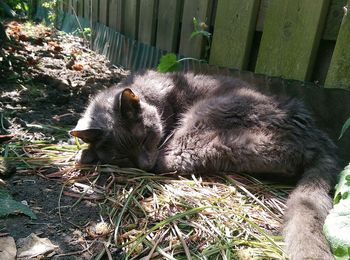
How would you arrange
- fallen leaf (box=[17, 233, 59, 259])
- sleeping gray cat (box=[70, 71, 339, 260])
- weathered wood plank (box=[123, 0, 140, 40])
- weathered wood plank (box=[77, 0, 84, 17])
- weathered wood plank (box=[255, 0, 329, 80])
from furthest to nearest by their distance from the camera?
weathered wood plank (box=[77, 0, 84, 17]) → weathered wood plank (box=[123, 0, 140, 40]) → weathered wood plank (box=[255, 0, 329, 80]) → sleeping gray cat (box=[70, 71, 339, 260]) → fallen leaf (box=[17, 233, 59, 259])

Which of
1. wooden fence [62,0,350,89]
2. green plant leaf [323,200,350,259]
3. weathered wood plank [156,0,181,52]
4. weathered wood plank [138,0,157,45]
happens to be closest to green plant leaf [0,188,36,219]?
green plant leaf [323,200,350,259]

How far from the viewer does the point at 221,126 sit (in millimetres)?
2646

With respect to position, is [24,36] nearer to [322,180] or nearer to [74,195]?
[74,195]

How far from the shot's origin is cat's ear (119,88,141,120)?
2.65 m

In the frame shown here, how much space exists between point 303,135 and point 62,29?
6807 mm

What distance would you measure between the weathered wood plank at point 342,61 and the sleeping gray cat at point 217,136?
13.3 inches

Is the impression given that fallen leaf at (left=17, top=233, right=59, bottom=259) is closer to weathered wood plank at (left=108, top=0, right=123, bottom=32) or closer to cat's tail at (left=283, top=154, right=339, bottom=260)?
cat's tail at (left=283, top=154, right=339, bottom=260)

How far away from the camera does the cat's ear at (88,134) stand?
102 inches

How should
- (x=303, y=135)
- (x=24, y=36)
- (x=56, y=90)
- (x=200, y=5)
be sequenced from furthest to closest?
(x=24, y=36) < (x=56, y=90) < (x=200, y=5) < (x=303, y=135)

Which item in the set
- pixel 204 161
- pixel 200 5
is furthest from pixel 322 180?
pixel 200 5

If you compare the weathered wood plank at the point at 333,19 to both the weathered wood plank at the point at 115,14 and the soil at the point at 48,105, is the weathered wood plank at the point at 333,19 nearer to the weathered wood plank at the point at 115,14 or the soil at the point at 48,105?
the soil at the point at 48,105

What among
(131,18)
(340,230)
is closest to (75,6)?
(131,18)

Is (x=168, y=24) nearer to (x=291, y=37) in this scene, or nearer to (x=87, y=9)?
(x=291, y=37)

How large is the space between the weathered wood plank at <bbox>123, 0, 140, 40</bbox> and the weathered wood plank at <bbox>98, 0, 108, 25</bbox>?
75cm
